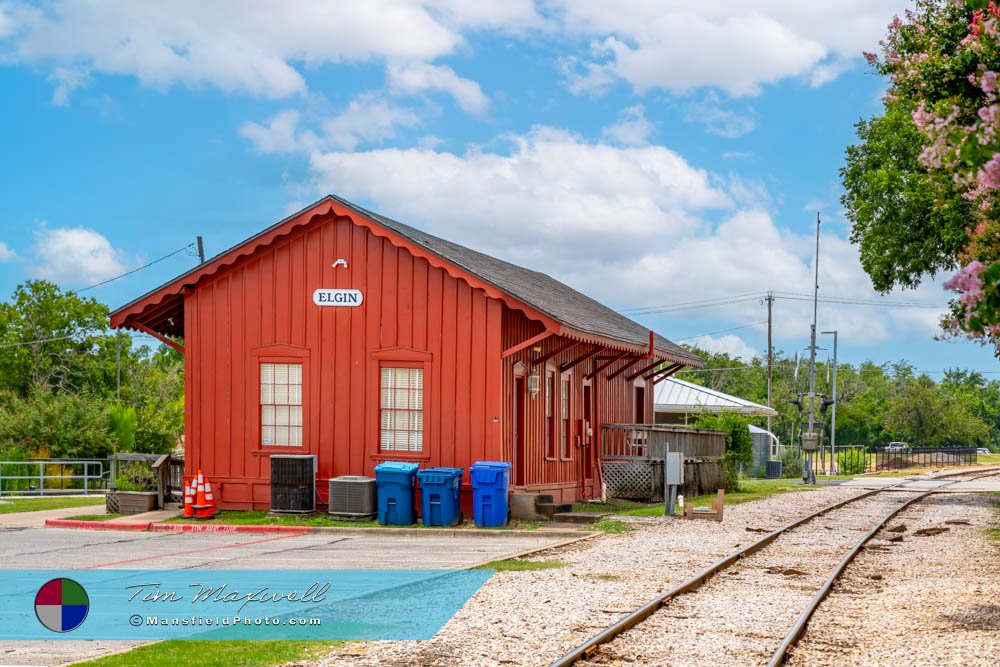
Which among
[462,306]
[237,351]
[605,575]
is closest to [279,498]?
[237,351]

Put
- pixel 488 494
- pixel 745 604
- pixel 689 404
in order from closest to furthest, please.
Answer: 1. pixel 745 604
2. pixel 488 494
3. pixel 689 404

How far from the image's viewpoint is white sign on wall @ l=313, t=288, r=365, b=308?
20812mm

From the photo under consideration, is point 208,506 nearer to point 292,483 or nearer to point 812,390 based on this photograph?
point 292,483

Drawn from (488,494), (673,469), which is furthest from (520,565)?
(673,469)

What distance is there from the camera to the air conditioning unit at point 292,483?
20.0m

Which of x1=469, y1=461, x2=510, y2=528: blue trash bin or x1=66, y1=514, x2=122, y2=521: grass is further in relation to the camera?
x1=66, y1=514, x2=122, y2=521: grass

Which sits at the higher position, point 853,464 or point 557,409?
point 557,409

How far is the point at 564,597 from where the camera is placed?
440 inches

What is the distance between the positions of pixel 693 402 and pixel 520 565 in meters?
35.6

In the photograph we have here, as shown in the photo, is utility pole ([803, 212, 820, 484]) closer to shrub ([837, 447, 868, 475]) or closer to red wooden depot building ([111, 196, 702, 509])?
shrub ([837, 447, 868, 475])

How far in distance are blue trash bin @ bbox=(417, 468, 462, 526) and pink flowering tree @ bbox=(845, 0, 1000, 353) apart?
27.1 ft

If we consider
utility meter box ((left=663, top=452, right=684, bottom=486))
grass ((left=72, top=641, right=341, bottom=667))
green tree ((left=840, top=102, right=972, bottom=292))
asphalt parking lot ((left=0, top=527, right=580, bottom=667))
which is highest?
green tree ((left=840, top=102, right=972, bottom=292))

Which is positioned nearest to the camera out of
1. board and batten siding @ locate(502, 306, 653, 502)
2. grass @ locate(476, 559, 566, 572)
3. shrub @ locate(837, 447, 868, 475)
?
grass @ locate(476, 559, 566, 572)

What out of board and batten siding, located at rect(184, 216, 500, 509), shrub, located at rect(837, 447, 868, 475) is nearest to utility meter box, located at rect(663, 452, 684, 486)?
board and batten siding, located at rect(184, 216, 500, 509)
